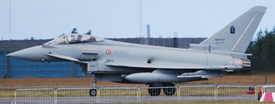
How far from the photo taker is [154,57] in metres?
16.7

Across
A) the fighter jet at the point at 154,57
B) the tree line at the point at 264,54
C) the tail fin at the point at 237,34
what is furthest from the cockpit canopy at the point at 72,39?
the tree line at the point at 264,54

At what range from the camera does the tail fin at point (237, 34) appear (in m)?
17.3

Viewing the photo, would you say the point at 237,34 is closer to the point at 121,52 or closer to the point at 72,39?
the point at 121,52

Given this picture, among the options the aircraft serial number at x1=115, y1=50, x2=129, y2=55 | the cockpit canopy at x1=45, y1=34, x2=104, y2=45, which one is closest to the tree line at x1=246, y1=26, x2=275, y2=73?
the aircraft serial number at x1=115, y1=50, x2=129, y2=55

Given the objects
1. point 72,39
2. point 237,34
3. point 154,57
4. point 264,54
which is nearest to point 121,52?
point 154,57

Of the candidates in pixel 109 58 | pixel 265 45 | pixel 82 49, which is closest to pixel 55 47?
pixel 82 49

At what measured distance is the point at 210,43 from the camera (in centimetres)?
1739

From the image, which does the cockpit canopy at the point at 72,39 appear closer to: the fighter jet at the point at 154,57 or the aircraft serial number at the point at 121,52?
the fighter jet at the point at 154,57

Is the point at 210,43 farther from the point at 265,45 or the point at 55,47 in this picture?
the point at 265,45

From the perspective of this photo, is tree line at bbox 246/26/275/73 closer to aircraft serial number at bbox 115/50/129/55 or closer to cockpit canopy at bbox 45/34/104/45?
aircraft serial number at bbox 115/50/129/55

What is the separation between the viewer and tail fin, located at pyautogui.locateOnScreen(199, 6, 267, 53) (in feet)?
56.6

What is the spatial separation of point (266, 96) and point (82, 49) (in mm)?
7713

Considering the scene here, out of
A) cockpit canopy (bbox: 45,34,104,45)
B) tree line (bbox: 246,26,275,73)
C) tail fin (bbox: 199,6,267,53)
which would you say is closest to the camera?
cockpit canopy (bbox: 45,34,104,45)

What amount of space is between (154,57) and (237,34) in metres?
3.92
